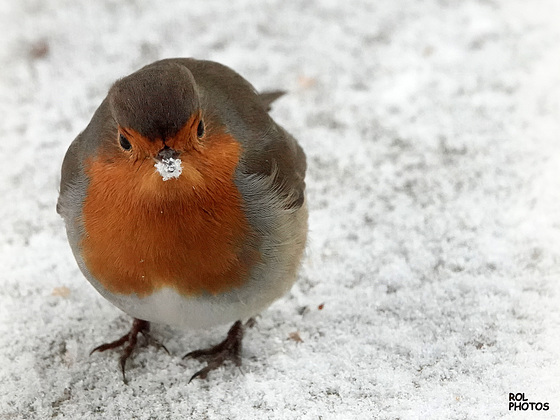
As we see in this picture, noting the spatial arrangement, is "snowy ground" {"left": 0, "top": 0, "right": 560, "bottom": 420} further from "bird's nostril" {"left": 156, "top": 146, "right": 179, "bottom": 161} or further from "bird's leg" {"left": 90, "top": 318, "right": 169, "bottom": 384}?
"bird's nostril" {"left": 156, "top": 146, "right": 179, "bottom": 161}

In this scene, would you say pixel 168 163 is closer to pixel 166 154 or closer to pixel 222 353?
pixel 166 154

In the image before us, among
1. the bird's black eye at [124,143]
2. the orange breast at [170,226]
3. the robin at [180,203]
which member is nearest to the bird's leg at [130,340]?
the robin at [180,203]

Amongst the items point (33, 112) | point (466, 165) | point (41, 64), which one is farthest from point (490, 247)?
point (41, 64)

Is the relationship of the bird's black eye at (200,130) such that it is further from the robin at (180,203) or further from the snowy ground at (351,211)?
the snowy ground at (351,211)

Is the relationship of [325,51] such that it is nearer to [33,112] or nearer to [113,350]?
[33,112]

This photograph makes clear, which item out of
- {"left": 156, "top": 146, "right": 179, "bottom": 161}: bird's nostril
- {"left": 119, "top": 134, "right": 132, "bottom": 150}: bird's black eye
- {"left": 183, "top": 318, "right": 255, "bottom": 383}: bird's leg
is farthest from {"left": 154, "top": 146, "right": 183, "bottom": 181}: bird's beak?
{"left": 183, "top": 318, "right": 255, "bottom": 383}: bird's leg

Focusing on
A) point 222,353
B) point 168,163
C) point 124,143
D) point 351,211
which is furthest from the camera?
point 351,211

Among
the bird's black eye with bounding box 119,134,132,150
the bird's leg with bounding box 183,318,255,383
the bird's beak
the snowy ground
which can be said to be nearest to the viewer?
the bird's beak

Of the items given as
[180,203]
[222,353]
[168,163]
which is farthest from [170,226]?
[222,353]
